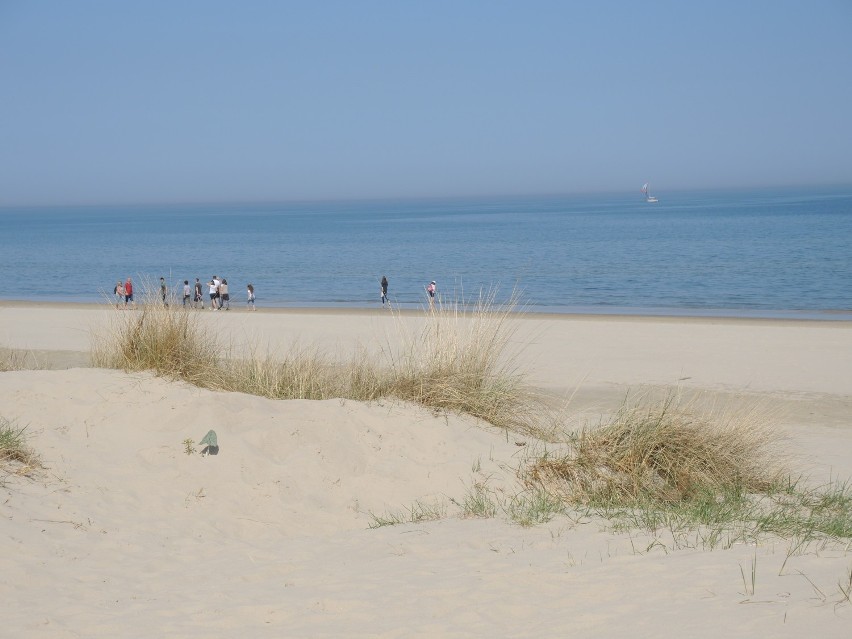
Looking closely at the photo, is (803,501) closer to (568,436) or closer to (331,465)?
(568,436)

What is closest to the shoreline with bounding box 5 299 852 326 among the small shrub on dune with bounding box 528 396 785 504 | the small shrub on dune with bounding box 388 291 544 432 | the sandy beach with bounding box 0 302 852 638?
the small shrub on dune with bounding box 388 291 544 432

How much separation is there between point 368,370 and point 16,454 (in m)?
3.54

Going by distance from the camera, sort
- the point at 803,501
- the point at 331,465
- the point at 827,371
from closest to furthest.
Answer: the point at 803,501
the point at 331,465
the point at 827,371

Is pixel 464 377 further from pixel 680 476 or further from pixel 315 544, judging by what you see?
pixel 315 544

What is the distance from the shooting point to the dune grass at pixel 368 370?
863 cm

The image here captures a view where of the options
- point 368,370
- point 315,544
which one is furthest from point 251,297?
point 315,544

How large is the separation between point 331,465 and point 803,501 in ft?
12.6

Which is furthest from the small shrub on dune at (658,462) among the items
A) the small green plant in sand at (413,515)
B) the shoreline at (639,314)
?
the shoreline at (639,314)

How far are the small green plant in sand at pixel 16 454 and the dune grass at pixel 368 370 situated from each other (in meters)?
1.93

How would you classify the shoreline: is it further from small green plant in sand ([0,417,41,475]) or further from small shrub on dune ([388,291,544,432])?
small green plant in sand ([0,417,41,475])

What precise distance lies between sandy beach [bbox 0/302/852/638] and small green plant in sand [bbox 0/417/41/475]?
0.10 meters

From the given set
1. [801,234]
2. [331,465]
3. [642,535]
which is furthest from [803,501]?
[801,234]

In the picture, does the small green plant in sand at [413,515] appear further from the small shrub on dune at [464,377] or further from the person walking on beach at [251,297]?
the person walking on beach at [251,297]

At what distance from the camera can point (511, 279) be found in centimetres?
4572
